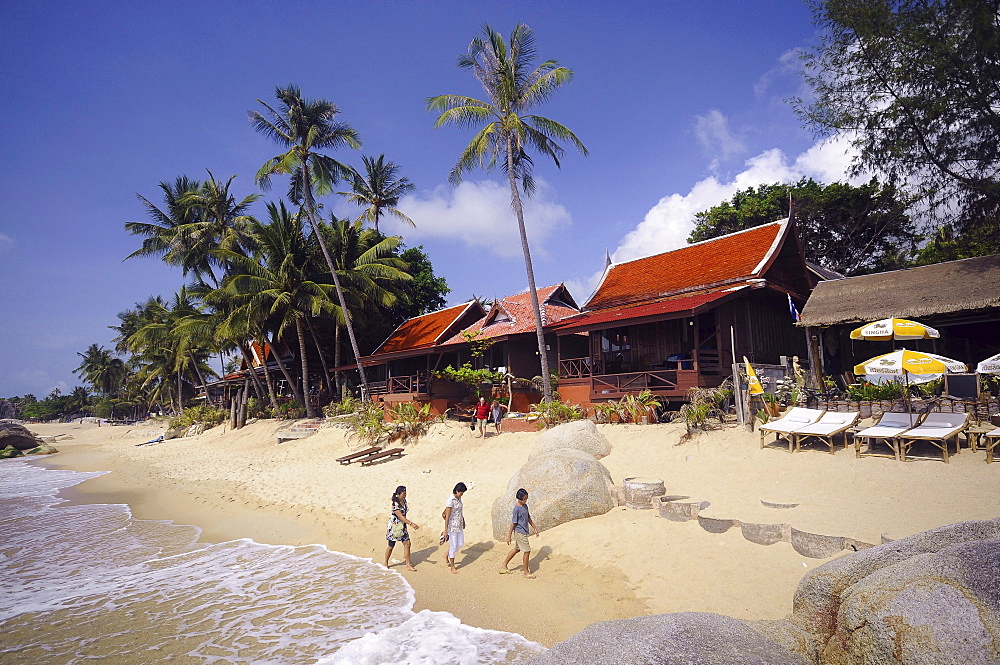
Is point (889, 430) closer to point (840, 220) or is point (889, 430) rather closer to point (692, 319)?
point (692, 319)

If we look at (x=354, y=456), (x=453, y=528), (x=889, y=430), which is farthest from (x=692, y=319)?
(x=354, y=456)

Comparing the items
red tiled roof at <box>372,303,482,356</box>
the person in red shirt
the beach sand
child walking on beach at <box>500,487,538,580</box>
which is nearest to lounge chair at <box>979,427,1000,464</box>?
the beach sand

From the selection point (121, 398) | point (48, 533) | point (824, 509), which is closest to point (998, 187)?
point (824, 509)

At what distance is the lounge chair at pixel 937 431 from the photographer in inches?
361

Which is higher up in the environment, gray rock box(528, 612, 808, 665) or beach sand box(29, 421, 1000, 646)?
gray rock box(528, 612, 808, 665)

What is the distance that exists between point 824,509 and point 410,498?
8230mm

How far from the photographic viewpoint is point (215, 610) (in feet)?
24.5

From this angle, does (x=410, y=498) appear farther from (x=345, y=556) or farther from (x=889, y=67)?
(x=889, y=67)

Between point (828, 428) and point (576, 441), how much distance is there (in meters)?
4.93

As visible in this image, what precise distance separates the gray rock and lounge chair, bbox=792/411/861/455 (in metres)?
8.38

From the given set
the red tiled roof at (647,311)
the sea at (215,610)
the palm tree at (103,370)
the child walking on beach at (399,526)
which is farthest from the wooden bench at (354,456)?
the palm tree at (103,370)

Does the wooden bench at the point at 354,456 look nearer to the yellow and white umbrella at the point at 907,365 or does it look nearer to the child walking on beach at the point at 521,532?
the child walking on beach at the point at 521,532

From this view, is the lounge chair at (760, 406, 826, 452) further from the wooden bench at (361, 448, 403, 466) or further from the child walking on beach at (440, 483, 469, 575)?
the wooden bench at (361, 448, 403, 466)

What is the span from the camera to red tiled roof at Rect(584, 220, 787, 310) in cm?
1819
